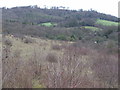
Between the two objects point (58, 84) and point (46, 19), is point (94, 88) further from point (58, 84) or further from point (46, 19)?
point (46, 19)

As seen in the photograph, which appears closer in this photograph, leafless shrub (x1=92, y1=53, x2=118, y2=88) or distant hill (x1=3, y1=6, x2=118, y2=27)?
leafless shrub (x1=92, y1=53, x2=118, y2=88)

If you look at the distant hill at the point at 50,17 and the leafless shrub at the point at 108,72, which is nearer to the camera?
the leafless shrub at the point at 108,72

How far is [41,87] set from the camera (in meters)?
3.49

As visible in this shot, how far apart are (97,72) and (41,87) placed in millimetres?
1710

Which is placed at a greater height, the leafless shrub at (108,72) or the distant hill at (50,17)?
the distant hill at (50,17)

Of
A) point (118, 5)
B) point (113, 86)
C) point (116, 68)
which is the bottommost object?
point (113, 86)

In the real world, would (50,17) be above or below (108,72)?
above

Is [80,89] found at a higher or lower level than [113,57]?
lower

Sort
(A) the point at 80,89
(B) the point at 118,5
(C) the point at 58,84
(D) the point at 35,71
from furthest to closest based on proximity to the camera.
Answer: (D) the point at 35,71 → (B) the point at 118,5 → (A) the point at 80,89 → (C) the point at 58,84

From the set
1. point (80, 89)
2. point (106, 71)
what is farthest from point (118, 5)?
point (80, 89)

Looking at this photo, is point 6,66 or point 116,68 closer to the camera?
point 6,66

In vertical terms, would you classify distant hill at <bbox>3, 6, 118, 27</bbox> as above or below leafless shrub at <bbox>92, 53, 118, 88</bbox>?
above

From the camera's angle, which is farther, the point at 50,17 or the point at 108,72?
the point at 50,17

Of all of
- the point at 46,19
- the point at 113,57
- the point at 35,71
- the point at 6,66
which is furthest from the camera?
the point at 46,19
